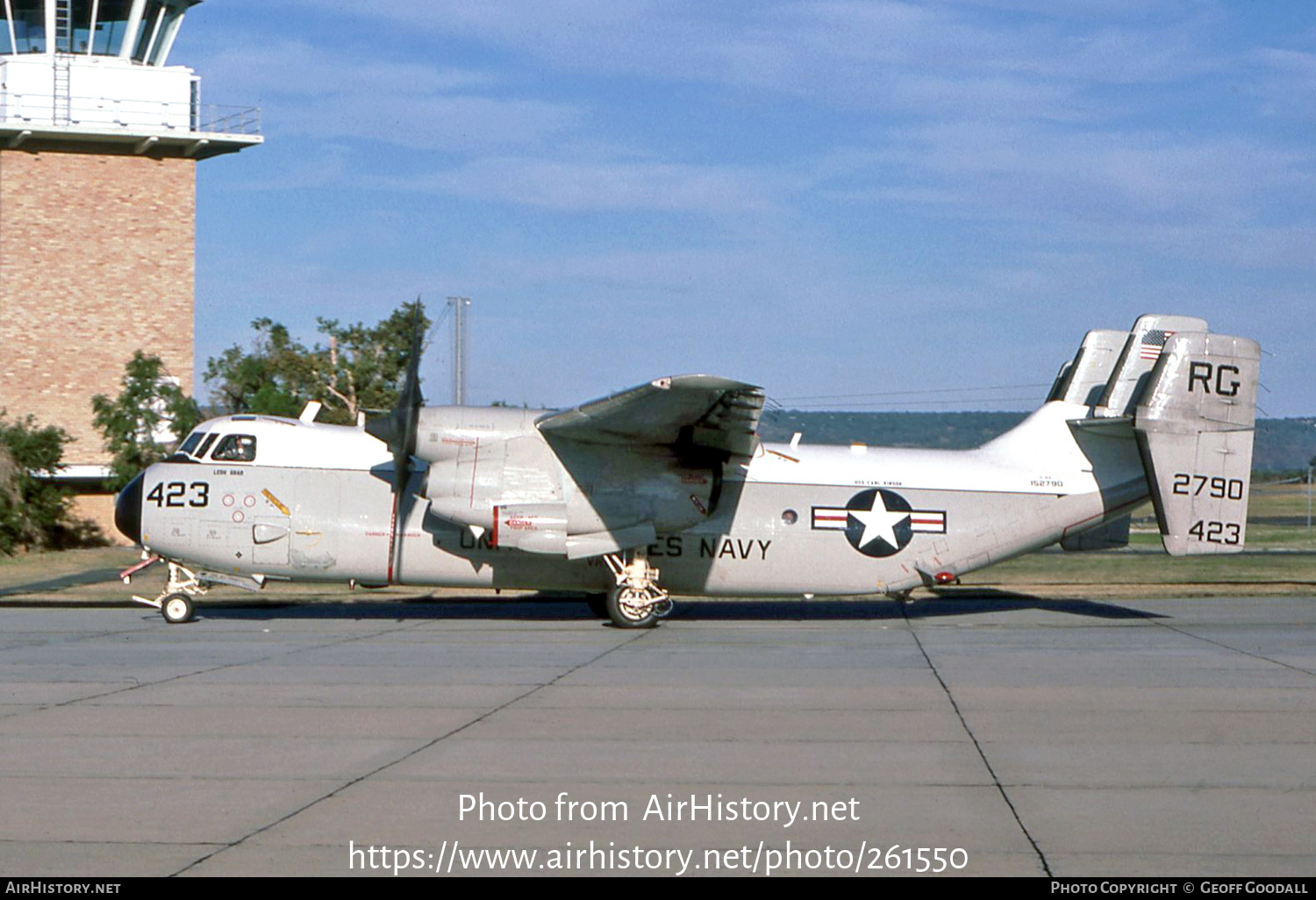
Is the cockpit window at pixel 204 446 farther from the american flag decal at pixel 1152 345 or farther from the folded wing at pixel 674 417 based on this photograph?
the american flag decal at pixel 1152 345

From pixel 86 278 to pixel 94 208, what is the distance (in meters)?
2.08

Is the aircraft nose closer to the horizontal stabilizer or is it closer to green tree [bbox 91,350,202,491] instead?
the horizontal stabilizer

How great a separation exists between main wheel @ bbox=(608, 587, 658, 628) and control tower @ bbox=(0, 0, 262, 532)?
25.2 meters

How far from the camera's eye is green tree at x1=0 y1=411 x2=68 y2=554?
3462 cm

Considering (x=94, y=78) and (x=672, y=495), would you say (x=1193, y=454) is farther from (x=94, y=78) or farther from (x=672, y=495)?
(x=94, y=78)

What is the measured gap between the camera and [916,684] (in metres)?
12.9

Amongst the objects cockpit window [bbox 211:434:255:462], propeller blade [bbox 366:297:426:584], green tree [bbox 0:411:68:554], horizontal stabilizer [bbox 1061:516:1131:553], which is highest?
propeller blade [bbox 366:297:426:584]

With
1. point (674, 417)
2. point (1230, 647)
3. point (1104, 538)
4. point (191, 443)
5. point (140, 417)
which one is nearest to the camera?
point (1230, 647)

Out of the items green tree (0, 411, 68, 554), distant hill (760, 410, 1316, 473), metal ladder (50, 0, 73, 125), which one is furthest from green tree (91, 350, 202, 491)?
distant hill (760, 410, 1316, 473)

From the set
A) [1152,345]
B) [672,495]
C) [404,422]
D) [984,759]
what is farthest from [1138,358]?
[984,759]

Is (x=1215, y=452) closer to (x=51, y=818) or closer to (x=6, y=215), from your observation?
(x=51, y=818)

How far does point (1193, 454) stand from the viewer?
1802 cm

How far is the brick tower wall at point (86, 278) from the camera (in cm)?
3816

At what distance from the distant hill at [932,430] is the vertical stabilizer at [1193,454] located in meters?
0.90
